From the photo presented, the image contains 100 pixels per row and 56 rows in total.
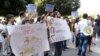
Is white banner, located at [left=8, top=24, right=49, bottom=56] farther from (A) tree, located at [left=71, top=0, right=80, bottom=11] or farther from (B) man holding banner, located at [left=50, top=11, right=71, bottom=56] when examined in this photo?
(A) tree, located at [left=71, top=0, right=80, bottom=11]

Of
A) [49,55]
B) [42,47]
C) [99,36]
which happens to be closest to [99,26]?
[99,36]

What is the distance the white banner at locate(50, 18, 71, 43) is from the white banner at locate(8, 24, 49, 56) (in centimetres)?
143

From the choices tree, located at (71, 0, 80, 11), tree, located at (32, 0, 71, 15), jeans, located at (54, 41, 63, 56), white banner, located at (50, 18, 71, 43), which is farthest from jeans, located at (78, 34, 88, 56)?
tree, located at (71, 0, 80, 11)

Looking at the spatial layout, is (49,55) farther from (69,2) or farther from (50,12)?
(69,2)

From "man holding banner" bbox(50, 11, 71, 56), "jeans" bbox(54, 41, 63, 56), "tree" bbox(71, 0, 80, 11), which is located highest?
"man holding banner" bbox(50, 11, 71, 56)

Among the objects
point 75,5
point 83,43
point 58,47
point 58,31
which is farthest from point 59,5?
point 58,47

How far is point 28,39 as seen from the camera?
887 cm

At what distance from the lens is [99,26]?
71.9 feet

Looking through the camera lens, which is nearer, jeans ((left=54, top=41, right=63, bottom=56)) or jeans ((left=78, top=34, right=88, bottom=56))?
jeans ((left=54, top=41, right=63, bottom=56))

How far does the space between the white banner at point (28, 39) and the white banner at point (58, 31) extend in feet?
4.70

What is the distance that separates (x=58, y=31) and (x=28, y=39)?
2.45 m

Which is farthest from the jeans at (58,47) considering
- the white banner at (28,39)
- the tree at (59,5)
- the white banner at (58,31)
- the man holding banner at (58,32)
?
the tree at (59,5)

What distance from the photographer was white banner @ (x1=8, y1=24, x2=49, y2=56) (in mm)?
8625

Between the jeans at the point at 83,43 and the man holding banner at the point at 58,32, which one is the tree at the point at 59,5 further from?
the man holding banner at the point at 58,32
